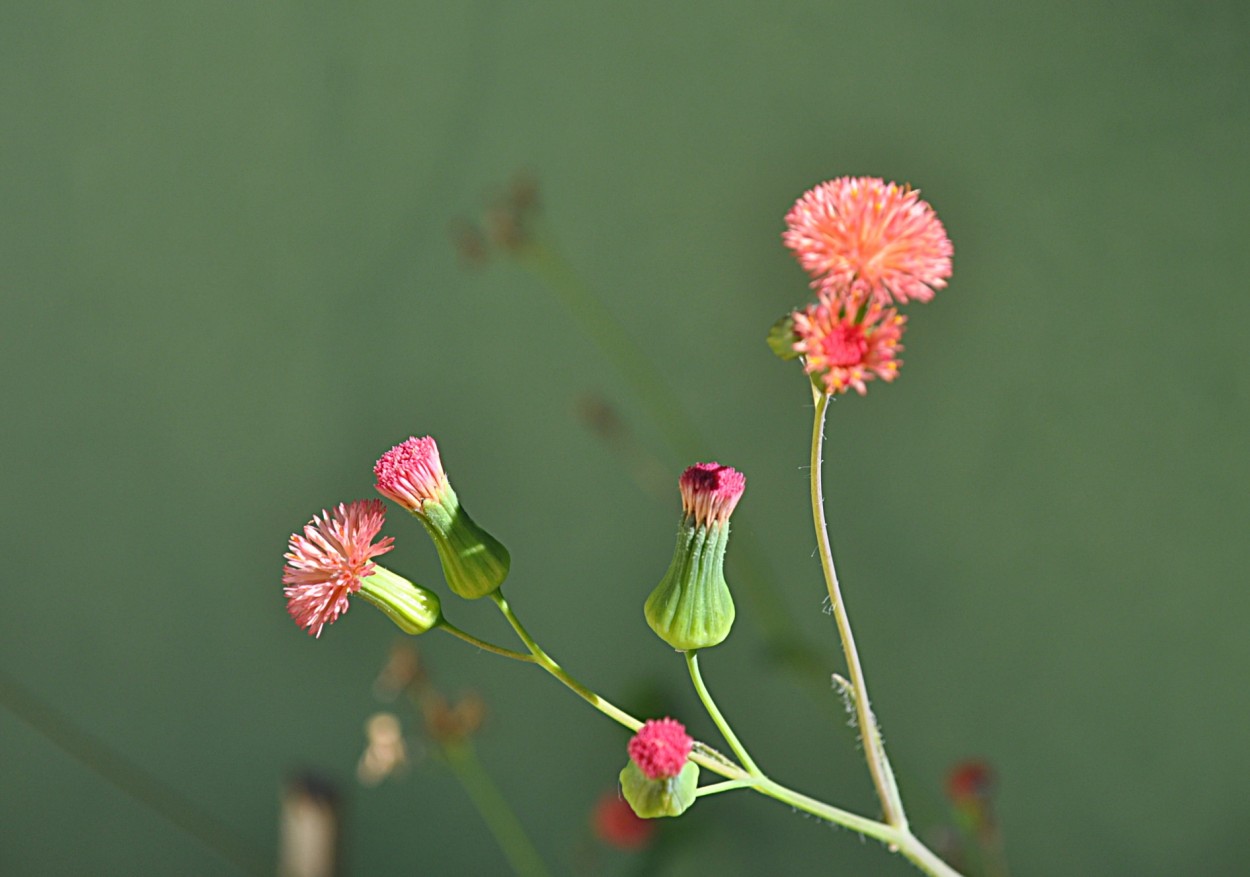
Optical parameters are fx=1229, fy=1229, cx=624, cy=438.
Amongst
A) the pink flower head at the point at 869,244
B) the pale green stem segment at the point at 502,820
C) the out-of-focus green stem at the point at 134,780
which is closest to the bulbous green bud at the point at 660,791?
the pink flower head at the point at 869,244

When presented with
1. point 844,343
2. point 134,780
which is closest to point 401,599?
point 844,343

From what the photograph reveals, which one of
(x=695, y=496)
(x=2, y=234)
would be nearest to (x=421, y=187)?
(x=2, y=234)

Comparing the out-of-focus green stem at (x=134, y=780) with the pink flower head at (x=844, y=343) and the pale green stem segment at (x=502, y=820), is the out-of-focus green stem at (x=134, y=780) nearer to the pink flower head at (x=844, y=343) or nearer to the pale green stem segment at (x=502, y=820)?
the pale green stem segment at (x=502, y=820)

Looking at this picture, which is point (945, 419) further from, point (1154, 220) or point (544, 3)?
point (544, 3)

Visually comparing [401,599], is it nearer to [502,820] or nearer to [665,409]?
[665,409]

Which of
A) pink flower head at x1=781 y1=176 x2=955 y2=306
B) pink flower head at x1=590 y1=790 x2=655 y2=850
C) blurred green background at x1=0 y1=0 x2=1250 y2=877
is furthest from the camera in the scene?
pink flower head at x1=590 y1=790 x2=655 y2=850

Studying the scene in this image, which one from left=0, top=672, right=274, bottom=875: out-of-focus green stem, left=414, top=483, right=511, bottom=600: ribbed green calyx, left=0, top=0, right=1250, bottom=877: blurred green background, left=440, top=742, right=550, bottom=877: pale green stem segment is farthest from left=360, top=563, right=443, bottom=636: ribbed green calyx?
left=0, top=672, right=274, bottom=875: out-of-focus green stem

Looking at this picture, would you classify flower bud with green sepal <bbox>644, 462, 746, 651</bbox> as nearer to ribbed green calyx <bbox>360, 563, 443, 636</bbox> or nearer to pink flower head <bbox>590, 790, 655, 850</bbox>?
ribbed green calyx <bbox>360, 563, 443, 636</bbox>

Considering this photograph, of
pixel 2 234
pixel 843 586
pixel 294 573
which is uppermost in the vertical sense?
pixel 843 586
